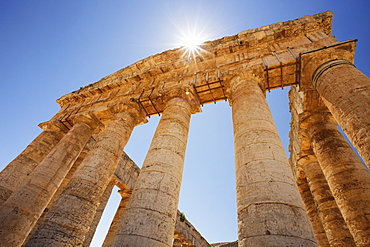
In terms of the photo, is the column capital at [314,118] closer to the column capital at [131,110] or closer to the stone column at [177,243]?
the column capital at [131,110]

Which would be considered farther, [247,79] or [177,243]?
[177,243]

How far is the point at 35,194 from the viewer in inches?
299

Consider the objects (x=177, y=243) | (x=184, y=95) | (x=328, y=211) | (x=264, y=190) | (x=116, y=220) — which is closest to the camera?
(x=264, y=190)

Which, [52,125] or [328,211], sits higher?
[52,125]

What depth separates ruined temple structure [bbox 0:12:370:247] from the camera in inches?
171

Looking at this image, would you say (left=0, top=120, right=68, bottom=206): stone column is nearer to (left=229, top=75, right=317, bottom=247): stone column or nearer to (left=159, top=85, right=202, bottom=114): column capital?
(left=159, top=85, right=202, bottom=114): column capital

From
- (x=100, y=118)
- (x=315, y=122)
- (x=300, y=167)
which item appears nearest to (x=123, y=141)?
(x=100, y=118)

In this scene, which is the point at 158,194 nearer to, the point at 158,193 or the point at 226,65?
the point at 158,193

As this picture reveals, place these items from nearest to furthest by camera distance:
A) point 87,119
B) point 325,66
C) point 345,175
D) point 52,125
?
point 325,66 → point 345,175 → point 87,119 → point 52,125

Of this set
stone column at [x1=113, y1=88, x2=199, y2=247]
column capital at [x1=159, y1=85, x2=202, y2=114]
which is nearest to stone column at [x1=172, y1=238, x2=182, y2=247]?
column capital at [x1=159, y1=85, x2=202, y2=114]

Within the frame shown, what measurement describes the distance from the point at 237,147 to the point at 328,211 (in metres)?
5.88

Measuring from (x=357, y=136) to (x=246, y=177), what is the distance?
9.30 ft

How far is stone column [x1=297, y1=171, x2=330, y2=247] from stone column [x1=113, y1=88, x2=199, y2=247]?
7.64 metres

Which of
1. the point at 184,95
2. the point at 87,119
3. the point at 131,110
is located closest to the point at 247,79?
the point at 184,95
